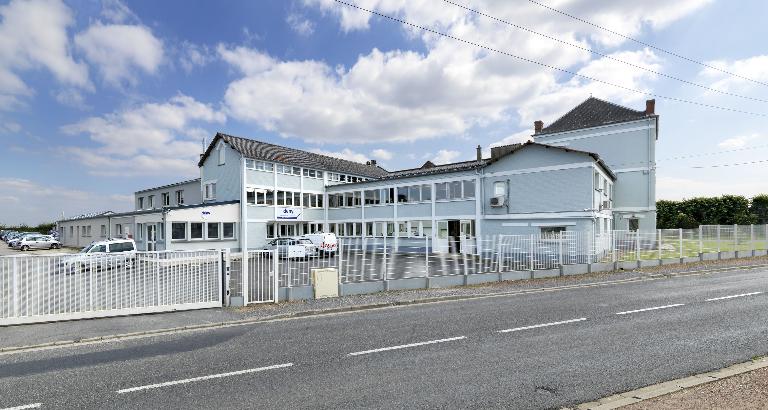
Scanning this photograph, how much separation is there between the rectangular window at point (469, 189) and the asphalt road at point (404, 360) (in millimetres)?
20344

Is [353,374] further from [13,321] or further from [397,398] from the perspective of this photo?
[13,321]

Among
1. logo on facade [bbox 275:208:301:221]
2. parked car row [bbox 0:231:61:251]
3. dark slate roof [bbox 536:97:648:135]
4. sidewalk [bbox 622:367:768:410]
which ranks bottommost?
parked car row [bbox 0:231:61:251]

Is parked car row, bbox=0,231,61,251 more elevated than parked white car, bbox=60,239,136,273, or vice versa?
parked white car, bbox=60,239,136,273

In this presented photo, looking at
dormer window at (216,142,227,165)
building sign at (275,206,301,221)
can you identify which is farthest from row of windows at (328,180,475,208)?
dormer window at (216,142,227,165)

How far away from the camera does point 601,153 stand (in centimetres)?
3844

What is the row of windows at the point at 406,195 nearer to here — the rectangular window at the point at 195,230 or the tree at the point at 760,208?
the rectangular window at the point at 195,230

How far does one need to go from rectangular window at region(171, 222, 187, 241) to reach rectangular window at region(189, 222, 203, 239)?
46cm

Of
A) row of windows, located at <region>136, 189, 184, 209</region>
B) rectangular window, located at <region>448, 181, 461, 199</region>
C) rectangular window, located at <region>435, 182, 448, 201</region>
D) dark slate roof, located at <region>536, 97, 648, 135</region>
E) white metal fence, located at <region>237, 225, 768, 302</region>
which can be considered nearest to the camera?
white metal fence, located at <region>237, 225, 768, 302</region>

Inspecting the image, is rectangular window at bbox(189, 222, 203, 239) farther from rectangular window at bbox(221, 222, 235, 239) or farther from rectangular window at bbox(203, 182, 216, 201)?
rectangular window at bbox(203, 182, 216, 201)

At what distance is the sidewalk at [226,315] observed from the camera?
915cm

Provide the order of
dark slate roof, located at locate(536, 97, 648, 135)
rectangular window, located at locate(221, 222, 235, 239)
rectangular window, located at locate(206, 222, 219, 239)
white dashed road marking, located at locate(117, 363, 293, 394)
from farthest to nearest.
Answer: dark slate roof, located at locate(536, 97, 648, 135) → rectangular window, located at locate(221, 222, 235, 239) → rectangular window, located at locate(206, 222, 219, 239) → white dashed road marking, located at locate(117, 363, 293, 394)

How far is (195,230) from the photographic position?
3061cm

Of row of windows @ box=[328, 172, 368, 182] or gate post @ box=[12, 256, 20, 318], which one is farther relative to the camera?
row of windows @ box=[328, 172, 368, 182]

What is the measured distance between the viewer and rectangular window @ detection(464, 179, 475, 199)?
103 feet
